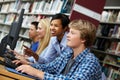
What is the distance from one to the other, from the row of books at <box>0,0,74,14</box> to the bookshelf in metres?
0.83

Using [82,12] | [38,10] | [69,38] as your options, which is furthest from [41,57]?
[38,10]

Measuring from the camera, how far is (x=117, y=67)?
5512 mm

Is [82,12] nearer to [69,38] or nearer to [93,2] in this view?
[93,2]

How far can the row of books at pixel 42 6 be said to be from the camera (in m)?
5.46

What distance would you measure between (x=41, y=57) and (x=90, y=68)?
1.21 m

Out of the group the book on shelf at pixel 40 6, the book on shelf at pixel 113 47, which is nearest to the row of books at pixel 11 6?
the book on shelf at pixel 40 6

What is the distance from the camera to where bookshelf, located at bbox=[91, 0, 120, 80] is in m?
5.44

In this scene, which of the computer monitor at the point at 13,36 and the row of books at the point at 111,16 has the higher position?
the row of books at the point at 111,16

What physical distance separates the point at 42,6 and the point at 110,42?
1.86m

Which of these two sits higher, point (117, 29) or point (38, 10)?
point (38, 10)

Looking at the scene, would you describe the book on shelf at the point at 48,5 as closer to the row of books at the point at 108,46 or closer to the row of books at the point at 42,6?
the row of books at the point at 42,6

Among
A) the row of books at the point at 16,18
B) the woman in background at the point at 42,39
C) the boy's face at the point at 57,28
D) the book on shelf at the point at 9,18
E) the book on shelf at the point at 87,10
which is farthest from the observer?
the book on shelf at the point at 9,18

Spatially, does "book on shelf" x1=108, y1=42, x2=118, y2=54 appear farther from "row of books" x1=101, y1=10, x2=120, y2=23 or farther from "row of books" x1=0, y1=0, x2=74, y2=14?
"row of books" x1=0, y1=0, x2=74, y2=14

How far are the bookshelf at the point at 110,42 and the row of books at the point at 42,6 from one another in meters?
0.83
